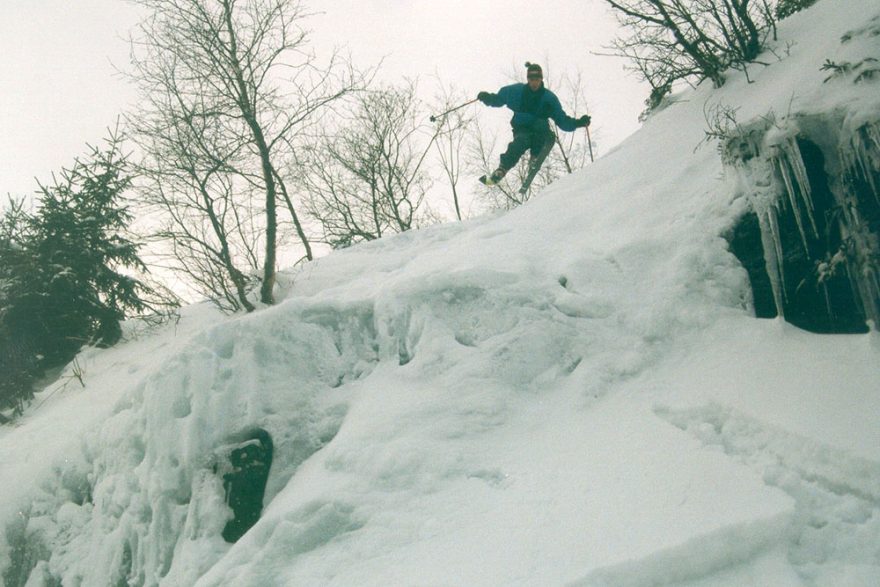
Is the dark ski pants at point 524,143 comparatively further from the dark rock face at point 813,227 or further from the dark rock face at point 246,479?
the dark rock face at point 246,479

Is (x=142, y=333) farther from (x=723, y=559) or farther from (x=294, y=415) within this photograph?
(x=723, y=559)

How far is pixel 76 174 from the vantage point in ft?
33.4

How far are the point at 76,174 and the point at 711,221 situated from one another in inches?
442

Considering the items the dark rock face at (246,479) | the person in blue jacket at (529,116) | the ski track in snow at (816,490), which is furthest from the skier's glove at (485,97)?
the ski track in snow at (816,490)

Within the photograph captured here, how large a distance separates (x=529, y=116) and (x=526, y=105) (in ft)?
0.57

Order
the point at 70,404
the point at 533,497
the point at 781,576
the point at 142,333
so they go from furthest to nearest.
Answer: the point at 142,333
the point at 70,404
the point at 533,497
the point at 781,576

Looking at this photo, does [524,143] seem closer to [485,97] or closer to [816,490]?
[485,97]

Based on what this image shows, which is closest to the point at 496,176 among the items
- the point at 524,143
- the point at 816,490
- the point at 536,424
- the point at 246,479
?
the point at 524,143

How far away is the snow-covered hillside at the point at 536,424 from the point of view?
2.49m

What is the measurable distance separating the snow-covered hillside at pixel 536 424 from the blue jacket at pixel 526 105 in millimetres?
2040

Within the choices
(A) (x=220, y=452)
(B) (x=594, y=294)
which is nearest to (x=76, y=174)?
(A) (x=220, y=452)

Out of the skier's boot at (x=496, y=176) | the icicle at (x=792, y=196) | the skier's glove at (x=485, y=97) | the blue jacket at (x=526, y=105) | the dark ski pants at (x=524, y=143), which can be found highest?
the skier's glove at (x=485, y=97)

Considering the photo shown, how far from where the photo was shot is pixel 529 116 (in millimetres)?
7969

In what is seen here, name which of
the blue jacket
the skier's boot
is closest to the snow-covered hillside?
the skier's boot
